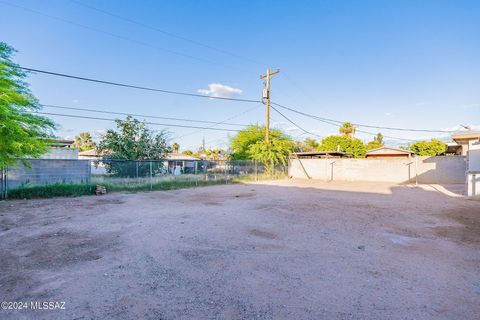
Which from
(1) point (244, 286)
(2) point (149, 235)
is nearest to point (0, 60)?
(2) point (149, 235)

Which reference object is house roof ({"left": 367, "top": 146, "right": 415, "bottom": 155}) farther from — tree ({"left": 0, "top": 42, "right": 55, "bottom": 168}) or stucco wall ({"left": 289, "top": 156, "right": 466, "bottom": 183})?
tree ({"left": 0, "top": 42, "right": 55, "bottom": 168})

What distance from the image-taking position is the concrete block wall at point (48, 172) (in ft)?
38.1

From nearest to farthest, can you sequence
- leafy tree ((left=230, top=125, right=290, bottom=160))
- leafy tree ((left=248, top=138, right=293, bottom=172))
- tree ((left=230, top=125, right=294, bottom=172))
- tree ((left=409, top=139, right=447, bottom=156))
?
leafy tree ((left=248, top=138, right=293, bottom=172)) < tree ((left=230, top=125, right=294, bottom=172)) < leafy tree ((left=230, top=125, right=290, bottom=160)) < tree ((left=409, top=139, right=447, bottom=156))

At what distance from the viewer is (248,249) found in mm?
4879

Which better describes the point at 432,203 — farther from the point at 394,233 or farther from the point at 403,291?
the point at 403,291

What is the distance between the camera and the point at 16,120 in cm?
869

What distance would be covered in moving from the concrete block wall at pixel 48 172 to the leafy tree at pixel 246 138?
48.9 feet

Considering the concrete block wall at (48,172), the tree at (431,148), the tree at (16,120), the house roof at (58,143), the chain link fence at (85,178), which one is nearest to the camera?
the tree at (16,120)

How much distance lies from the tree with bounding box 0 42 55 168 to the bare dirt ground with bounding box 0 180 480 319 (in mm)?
2386

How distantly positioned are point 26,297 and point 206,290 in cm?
208

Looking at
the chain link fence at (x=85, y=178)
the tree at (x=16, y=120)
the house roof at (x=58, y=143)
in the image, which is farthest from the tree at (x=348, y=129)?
the tree at (x=16, y=120)

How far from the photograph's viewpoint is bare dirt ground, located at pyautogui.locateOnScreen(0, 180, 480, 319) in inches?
115

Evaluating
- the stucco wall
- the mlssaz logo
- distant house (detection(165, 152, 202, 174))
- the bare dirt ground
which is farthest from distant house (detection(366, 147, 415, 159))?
the mlssaz logo

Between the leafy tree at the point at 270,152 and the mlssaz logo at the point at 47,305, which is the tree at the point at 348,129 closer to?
the leafy tree at the point at 270,152
